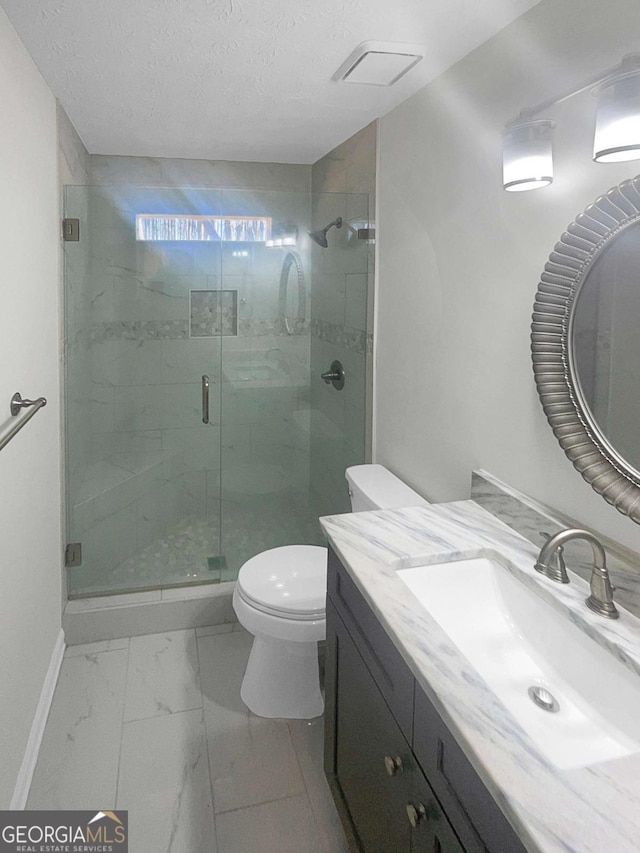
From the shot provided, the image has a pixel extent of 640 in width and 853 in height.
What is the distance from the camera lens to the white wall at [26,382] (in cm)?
165

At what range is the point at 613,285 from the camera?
130 centimetres

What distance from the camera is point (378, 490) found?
2.29m

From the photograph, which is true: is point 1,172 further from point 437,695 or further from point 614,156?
point 437,695

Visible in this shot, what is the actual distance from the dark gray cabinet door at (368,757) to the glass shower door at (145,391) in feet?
4.68

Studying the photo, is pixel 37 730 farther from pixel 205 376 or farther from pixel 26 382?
pixel 205 376

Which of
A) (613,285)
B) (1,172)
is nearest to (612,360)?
(613,285)

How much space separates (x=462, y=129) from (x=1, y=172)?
1312 mm

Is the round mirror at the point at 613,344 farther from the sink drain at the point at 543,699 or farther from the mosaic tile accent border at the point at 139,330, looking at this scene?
the mosaic tile accent border at the point at 139,330

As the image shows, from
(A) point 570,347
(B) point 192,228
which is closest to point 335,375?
(B) point 192,228

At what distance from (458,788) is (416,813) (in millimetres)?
202

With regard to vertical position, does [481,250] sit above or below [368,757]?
above

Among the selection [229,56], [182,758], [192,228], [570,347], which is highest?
[229,56]

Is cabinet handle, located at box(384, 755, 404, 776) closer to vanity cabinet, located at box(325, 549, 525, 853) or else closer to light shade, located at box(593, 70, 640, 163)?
vanity cabinet, located at box(325, 549, 525, 853)

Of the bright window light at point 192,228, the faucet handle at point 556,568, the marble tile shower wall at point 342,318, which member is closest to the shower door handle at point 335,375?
the marble tile shower wall at point 342,318
